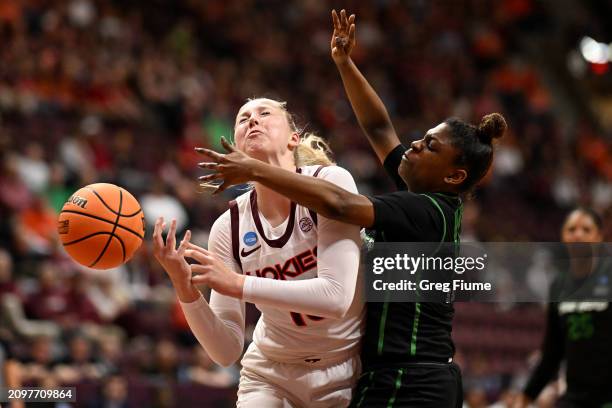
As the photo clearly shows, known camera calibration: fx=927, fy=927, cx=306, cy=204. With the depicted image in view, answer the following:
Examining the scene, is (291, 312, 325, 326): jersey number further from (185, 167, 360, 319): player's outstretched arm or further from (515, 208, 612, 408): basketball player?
(515, 208, 612, 408): basketball player

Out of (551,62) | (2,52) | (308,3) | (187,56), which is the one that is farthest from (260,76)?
(551,62)

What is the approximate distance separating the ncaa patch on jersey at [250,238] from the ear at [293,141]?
1.54ft

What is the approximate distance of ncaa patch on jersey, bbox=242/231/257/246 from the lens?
411 cm

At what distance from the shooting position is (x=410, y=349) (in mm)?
3826

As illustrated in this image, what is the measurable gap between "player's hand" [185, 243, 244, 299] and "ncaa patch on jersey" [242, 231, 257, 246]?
450 mm

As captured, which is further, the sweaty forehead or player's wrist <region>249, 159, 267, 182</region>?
the sweaty forehead

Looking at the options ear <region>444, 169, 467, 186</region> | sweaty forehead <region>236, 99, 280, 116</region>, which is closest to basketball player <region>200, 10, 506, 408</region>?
ear <region>444, 169, 467, 186</region>

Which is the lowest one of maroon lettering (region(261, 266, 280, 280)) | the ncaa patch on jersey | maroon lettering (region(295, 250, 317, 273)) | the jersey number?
the jersey number

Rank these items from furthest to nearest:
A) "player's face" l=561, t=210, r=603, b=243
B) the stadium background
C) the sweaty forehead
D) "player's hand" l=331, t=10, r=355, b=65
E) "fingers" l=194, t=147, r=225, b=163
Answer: the stadium background
"player's face" l=561, t=210, r=603, b=243
"player's hand" l=331, t=10, r=355, b=65
the sweaty forehead
"fingers" l=194, t=147, r=225, b=163

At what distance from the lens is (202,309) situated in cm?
393

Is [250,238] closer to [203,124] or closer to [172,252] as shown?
[172,252]

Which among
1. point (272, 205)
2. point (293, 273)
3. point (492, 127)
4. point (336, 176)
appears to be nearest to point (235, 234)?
point (272, 205)

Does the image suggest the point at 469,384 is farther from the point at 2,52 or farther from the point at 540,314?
the point at 2,52

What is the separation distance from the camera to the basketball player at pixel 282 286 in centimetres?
376
